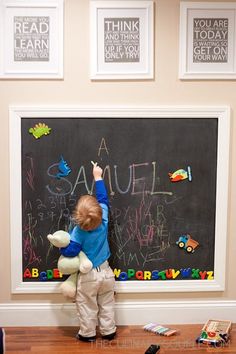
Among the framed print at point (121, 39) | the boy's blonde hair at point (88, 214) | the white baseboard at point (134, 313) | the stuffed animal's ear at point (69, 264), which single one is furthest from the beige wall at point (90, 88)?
the boy's blonde hair at point (88, 214)

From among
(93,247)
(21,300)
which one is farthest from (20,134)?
(21,300)

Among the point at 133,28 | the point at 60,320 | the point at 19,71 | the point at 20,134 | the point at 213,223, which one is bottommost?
the point at 60,320

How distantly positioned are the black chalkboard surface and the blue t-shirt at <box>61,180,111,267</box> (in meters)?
0.11

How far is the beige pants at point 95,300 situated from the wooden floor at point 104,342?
0.09m

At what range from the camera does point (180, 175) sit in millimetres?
3195

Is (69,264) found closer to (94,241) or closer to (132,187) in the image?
(94,241)

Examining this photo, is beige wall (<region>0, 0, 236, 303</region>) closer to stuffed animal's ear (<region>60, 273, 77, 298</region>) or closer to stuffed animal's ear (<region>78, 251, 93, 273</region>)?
stuffed animal's ear (<region>60, 273, 77, 298</region>)

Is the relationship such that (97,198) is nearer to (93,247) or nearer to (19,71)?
(93,247)

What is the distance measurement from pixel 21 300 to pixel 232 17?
229 cm

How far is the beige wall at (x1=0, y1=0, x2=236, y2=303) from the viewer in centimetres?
309

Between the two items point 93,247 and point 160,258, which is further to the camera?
point 160,258

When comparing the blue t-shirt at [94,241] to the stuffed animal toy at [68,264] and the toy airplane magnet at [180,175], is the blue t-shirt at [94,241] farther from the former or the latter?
the toy airplane magnet at [180,175]

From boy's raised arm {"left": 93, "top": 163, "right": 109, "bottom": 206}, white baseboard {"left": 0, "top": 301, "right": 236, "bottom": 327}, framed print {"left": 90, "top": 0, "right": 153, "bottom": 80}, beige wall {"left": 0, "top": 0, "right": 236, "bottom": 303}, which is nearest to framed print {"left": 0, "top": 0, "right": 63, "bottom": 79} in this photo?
beige wall {"left": 0, "top": 0, "right": 236, "bottom": 303}

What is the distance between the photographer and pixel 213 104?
10.4 ft
